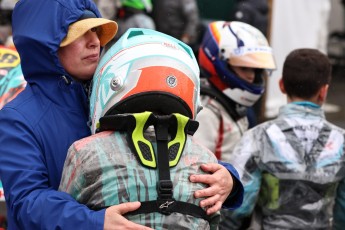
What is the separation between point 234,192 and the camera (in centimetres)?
279

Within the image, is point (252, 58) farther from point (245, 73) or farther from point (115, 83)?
point (115, 83)

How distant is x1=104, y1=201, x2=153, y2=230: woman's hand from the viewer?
2.29 m

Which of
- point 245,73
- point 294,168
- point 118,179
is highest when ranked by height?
point 118,179

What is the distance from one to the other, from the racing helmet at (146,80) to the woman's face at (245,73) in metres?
2.10

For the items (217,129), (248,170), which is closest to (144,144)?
(248,170)

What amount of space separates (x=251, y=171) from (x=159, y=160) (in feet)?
4.78

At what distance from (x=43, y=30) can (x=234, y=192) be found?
3.24 feet

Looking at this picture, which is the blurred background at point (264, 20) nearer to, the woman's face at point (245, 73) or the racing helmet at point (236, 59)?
the racing helmet at point (236, 59)

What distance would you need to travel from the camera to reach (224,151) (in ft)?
14.8

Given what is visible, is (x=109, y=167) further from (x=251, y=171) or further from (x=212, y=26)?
(x=212, y=26)

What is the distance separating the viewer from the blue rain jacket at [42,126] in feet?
7.79

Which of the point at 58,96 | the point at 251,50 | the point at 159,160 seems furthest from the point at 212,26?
the point at 159,160

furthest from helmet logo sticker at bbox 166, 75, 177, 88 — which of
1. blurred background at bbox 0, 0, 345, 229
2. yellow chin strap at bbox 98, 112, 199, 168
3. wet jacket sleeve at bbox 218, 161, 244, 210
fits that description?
→ blurred background at bbox 0, 0, 345, 229

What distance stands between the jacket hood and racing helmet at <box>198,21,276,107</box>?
2.03 m
